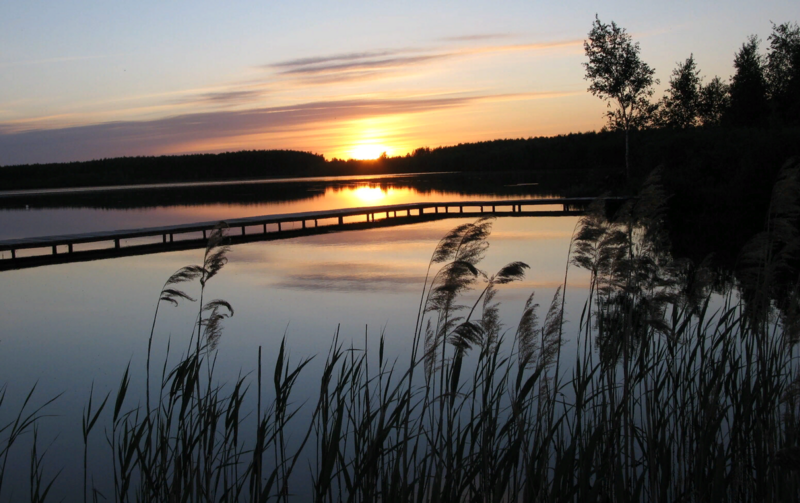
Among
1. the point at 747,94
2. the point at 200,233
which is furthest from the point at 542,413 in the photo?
the point at 747,94

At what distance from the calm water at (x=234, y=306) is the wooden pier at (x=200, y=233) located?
105cm

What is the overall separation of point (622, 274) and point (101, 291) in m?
9.32

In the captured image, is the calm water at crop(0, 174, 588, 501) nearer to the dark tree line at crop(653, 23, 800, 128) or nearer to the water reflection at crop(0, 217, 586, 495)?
the water reflection at crop(0, 217, 586, 495)

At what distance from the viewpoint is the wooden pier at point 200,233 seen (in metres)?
13.7

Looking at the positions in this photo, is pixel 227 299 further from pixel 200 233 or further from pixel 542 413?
pixel 200 233

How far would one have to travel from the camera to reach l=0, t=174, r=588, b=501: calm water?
5.92 m

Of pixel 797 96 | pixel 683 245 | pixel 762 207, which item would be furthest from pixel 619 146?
pixel 683 245

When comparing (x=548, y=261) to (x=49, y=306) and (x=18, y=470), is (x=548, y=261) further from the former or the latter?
(x=18, y=470)

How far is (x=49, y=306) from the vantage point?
9.38 metres

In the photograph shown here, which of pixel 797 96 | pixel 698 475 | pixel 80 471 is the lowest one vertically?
pixel 80 471

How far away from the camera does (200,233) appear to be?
18.6 metres

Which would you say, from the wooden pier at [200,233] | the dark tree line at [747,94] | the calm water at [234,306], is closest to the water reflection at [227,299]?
the calm water at [234,306]

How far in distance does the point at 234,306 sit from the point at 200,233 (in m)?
10.1

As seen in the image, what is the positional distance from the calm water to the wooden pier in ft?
3.45
